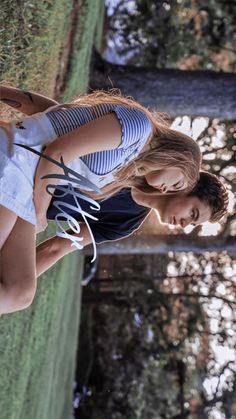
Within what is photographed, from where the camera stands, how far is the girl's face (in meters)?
2.94

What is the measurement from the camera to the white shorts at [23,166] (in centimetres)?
252

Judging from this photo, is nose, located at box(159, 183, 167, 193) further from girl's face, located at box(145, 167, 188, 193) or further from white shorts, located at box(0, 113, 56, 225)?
white shorts, located at box(0, 113, 56, 225)

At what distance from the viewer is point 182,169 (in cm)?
294

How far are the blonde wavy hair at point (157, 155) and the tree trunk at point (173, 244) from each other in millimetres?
6228

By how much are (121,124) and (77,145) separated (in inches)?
8.5

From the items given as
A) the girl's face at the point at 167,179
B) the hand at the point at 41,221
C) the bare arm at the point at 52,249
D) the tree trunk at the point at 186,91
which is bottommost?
the tree trunk at the point at 186,91

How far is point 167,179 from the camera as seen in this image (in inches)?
117

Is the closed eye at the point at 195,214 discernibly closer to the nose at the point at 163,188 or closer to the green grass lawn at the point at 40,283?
the nose at the point at 163,188

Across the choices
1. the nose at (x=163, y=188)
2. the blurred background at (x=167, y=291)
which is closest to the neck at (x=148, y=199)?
the nose at (x=163, y=188)

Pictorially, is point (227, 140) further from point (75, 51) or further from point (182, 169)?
point (182, 169)

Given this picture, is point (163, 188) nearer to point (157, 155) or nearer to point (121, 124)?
point (157, 155)

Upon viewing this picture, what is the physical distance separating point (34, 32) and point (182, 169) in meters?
3.01

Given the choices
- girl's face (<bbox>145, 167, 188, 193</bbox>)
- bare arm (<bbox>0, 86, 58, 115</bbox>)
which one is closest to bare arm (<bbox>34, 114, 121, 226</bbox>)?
girl's face (<bbox>145, 167, 188, 193</bbox>)

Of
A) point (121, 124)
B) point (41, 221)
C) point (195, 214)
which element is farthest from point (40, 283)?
point (121, 124)
